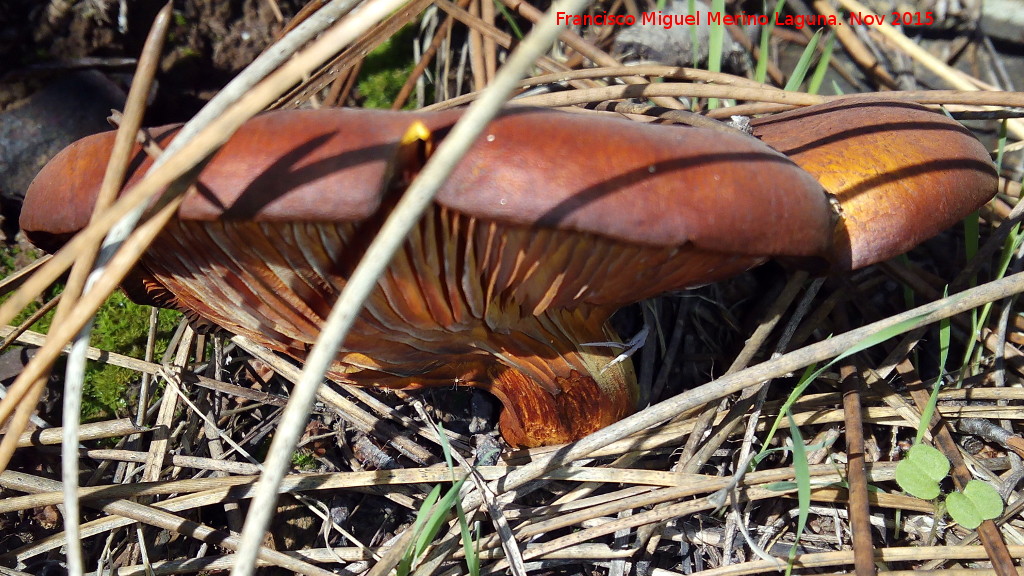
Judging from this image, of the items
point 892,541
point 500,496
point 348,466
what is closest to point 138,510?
point 348,466

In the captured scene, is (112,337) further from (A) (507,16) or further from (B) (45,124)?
(A) (507,16)

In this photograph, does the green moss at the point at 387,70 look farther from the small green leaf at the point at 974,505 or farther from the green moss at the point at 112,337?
the small green leaf at the point at 974,505

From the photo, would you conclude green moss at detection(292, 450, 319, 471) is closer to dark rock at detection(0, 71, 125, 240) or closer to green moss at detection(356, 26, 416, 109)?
dark rock at detection(0, 71, 125, 240)

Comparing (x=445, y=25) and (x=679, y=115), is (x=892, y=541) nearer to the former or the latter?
(x=679, y=115)

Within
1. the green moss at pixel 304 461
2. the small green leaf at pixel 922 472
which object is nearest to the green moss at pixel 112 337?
the green moss at pixel 304 461

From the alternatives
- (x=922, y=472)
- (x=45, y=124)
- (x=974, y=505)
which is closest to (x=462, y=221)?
(x=922, y=472)

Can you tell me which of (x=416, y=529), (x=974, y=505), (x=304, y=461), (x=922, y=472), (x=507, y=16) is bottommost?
(x=974, y=505)
